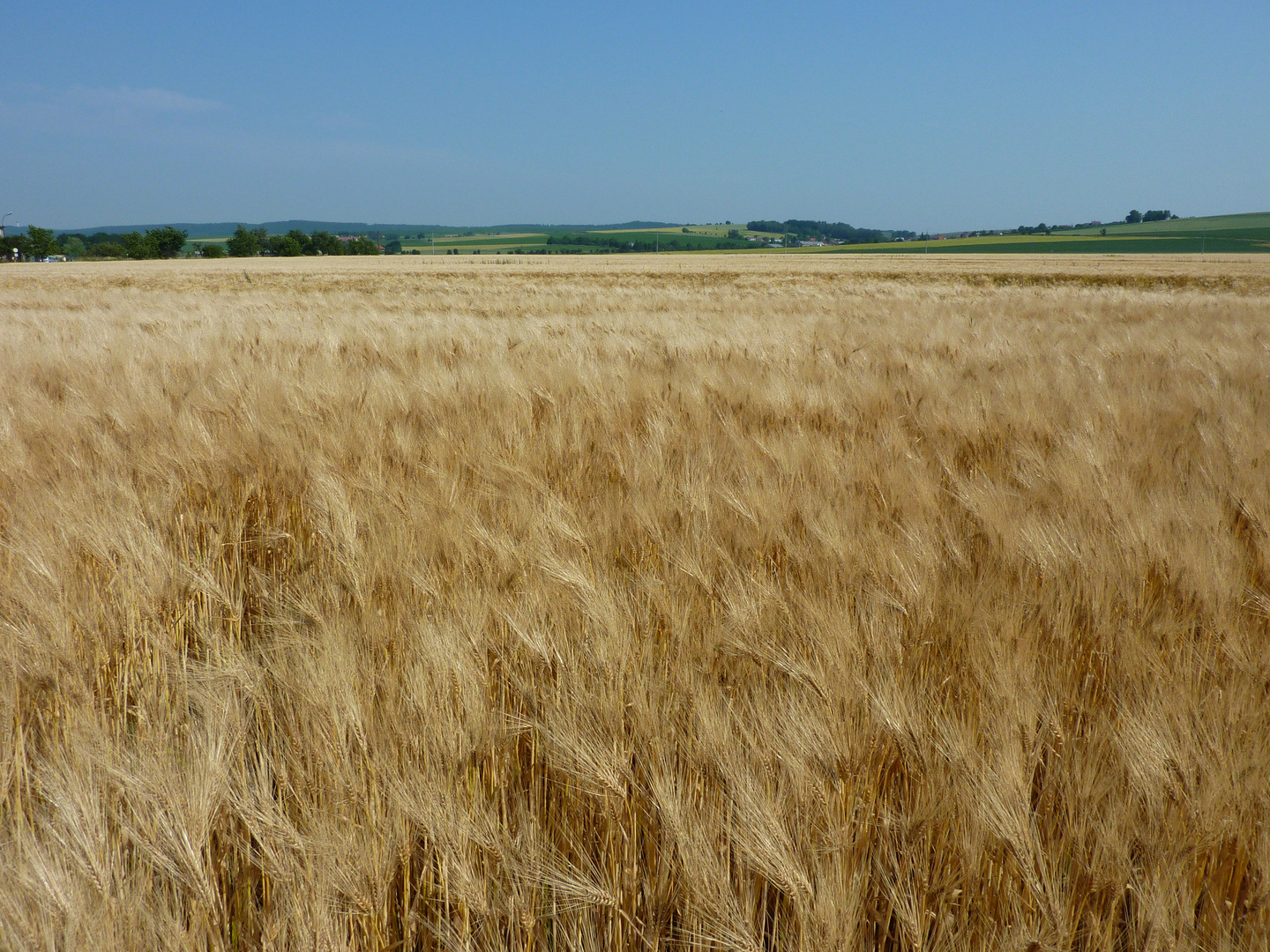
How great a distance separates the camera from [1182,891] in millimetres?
925

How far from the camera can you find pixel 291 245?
89.9 meters

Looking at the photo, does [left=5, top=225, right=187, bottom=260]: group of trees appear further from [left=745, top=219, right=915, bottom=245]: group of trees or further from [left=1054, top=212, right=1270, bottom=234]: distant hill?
[left=1054, top=212, right=1270, bottom=234]: distant hill

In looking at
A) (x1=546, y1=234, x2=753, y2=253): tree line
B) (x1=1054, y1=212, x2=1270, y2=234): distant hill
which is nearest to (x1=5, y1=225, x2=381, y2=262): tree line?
(x1=546, y1=234, x2=753, y2=253): tree line

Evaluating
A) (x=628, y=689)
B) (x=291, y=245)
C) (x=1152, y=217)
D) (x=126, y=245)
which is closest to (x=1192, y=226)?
(x=1152, y=217)

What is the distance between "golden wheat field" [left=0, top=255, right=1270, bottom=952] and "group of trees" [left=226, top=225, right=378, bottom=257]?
100m

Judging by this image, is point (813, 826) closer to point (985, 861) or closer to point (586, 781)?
point (985, 861)

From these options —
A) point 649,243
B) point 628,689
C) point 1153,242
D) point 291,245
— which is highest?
point 649,243

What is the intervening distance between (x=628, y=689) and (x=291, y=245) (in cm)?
10356

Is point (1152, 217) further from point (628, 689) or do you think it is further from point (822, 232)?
point (628, 689)

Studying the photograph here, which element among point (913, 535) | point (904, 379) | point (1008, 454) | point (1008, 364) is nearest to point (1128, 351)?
point (1008, 364)

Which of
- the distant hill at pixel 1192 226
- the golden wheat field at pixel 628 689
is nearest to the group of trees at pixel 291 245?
the golden wheat field at pixel 628 689

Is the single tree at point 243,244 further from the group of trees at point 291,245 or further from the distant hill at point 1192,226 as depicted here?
the distant hill at point 1192,226

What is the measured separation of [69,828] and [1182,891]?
4.95 ft

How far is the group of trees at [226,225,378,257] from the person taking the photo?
298ft
